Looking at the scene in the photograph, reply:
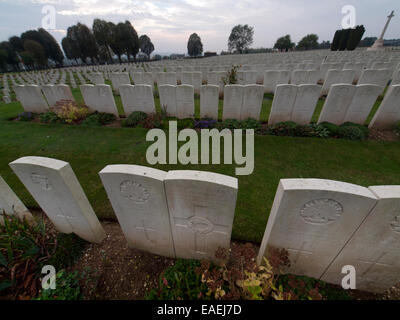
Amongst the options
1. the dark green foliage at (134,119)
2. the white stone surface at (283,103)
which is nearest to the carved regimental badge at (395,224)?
the white stone surface at (283,103)

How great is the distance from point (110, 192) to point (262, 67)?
1326 cm

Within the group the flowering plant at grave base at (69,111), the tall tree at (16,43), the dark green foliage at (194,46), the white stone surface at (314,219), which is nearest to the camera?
the white stone surface at (314,219)

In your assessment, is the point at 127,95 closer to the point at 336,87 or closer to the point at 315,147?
the point at 315,147

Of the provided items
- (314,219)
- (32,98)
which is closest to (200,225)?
(314,219)

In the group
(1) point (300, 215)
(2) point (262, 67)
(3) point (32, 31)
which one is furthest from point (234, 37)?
(1) point (300, 215)

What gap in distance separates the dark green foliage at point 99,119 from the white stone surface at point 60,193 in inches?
200

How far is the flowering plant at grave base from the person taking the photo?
22.4ft

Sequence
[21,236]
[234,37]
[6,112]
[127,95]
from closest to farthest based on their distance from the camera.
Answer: [21,236] → [127,95] → [6,112] → [234,37]

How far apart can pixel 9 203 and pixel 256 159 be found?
193 inches

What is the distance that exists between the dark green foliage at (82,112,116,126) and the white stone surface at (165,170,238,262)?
633 cm

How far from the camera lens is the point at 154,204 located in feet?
6.81

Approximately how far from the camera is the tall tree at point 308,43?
53.7 m

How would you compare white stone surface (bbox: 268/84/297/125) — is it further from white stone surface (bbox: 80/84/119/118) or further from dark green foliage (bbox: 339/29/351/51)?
dark green foliage (bbox: 339/29/351/51)

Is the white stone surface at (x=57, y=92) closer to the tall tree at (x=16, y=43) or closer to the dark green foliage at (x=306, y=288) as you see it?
the dark green foliage at (x=306, y=288)
